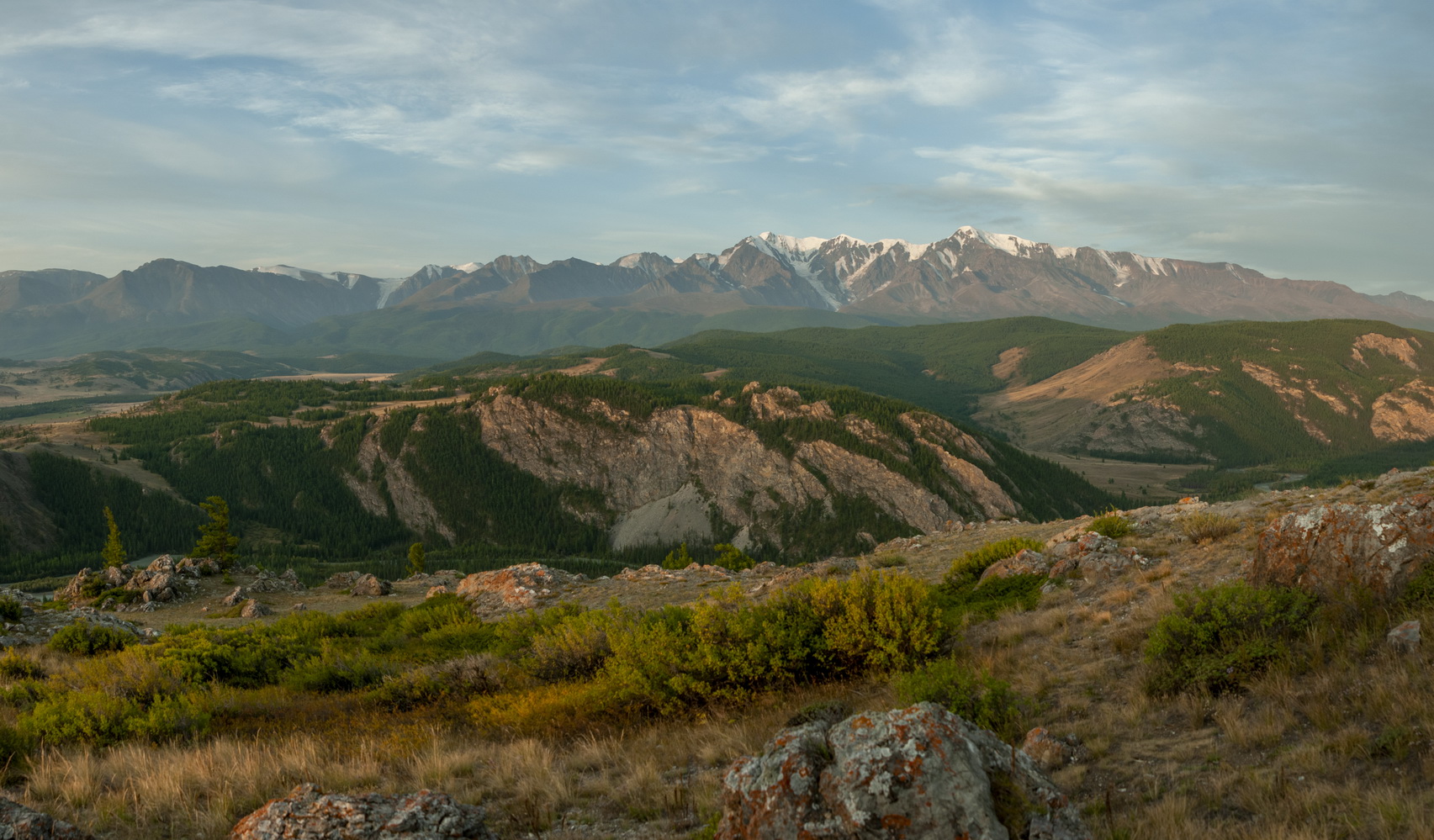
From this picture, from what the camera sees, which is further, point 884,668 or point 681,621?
point 681,621

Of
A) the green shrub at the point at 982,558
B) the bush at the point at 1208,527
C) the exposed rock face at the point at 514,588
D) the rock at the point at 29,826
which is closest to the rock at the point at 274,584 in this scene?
the exposed rock face at the point at 514,588

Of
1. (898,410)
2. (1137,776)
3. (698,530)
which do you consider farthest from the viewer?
(898,410)

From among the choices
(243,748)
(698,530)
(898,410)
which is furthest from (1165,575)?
(898,410)

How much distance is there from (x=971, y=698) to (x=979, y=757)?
4175 millimetres

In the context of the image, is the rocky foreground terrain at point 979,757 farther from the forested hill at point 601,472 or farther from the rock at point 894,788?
the forested hill at point 601,472

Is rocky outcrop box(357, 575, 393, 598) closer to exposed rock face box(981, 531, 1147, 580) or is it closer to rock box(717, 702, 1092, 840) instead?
exposed rock face box(981, 531, 1147, 580)

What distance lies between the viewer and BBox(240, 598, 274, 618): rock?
1291 inches

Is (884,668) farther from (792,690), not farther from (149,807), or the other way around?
(149,807)

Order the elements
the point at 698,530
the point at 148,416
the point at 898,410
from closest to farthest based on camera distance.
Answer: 1. the point at 698,530
2. the point at 898,410
3. the point at 148,416

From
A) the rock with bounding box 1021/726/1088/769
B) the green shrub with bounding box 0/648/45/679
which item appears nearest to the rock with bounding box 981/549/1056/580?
the rock with bounding box 1021/726/1088/769

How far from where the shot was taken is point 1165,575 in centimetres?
1584

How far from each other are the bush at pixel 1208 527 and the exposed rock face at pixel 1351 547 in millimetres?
7263

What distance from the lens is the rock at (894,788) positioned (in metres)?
5.50

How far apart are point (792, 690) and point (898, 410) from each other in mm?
166521
